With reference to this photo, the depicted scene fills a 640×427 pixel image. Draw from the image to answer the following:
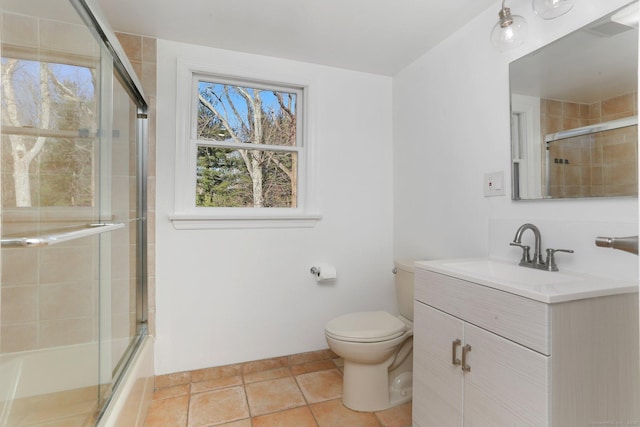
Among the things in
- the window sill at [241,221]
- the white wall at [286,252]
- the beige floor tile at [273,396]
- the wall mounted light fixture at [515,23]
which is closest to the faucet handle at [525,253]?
the wall mounted light fixture at [515,23]

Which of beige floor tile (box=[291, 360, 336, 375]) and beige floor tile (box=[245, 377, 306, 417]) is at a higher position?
beige floor tile (box=[291, 360, 336, 375])

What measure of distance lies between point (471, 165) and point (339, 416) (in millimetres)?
1496

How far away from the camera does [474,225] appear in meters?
1.70

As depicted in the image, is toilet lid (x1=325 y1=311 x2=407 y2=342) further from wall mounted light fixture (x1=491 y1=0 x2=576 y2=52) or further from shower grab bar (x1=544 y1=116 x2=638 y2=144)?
wall mounted light fixture (x1=491 y1=0 x2=576 y2=52)

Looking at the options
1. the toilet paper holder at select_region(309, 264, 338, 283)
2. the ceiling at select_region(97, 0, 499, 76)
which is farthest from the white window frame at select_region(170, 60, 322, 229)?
the toilet paper holder at select_region(309, 264, 338, 283)

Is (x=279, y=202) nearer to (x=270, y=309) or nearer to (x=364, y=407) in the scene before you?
(x=270, y=309)

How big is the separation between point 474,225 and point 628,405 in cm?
89

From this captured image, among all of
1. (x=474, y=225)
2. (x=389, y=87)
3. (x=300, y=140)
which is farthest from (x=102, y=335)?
(x=389, y=87)

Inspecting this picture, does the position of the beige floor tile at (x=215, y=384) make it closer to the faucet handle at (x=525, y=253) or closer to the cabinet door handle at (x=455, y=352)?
the cabinet door handle at (x=455, y=352)

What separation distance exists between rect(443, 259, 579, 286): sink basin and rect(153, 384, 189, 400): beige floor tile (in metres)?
1.66

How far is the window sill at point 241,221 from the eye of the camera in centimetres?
195

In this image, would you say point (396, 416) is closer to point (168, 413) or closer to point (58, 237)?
point (168, 413)

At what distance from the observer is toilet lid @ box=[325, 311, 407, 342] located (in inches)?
63.8

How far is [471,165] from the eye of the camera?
68.1 inches
